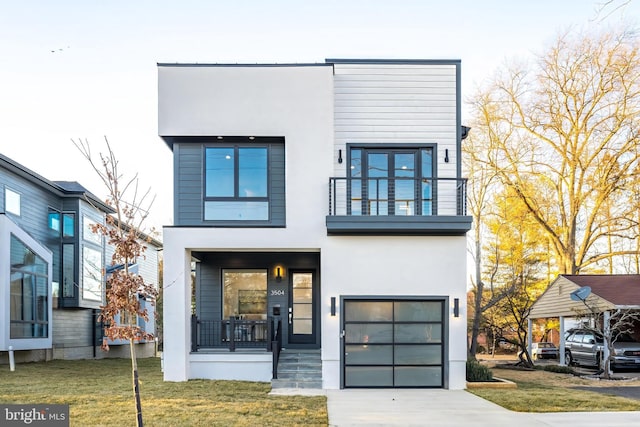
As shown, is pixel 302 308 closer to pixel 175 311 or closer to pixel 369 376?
pixel 369 376

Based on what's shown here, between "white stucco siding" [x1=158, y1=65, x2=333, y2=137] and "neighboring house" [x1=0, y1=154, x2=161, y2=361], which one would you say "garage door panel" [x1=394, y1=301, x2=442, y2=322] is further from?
"neighboring house" [x1=0, y1=154, x2=161, y2=361]

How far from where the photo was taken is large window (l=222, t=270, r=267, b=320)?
1595cm

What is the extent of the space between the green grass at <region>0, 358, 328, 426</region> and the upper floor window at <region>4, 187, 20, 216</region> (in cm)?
690

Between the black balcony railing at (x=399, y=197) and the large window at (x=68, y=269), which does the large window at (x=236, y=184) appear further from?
the large window at (x=68, y=269)

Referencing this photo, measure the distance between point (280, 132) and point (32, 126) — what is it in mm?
10709

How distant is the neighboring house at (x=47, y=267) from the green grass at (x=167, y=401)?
3.91 m

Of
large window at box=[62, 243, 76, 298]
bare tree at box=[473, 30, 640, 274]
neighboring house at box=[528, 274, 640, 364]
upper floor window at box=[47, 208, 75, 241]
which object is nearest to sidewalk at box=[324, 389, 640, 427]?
neighboring house at box=[528, 274, 640, 364]

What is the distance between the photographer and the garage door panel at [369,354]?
43.9 ft

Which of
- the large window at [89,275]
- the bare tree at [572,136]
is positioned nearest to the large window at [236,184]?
the large window at [89,275]

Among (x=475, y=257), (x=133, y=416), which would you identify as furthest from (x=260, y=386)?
(x=475, y=257)

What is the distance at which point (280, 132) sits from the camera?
13.7 m

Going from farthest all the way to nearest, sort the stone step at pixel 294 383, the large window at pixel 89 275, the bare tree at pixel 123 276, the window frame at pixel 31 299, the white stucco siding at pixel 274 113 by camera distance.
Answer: the large window at pixel 89 275, the window frame at pixel 31 299, the white stucco siding at pixel 274 113, the stone step at pixel 294 383, the bare tree at pixel 123 276

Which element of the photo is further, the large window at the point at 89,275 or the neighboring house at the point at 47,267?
the large window at the point at 89,275

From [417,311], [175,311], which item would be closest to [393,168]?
[417,311]
